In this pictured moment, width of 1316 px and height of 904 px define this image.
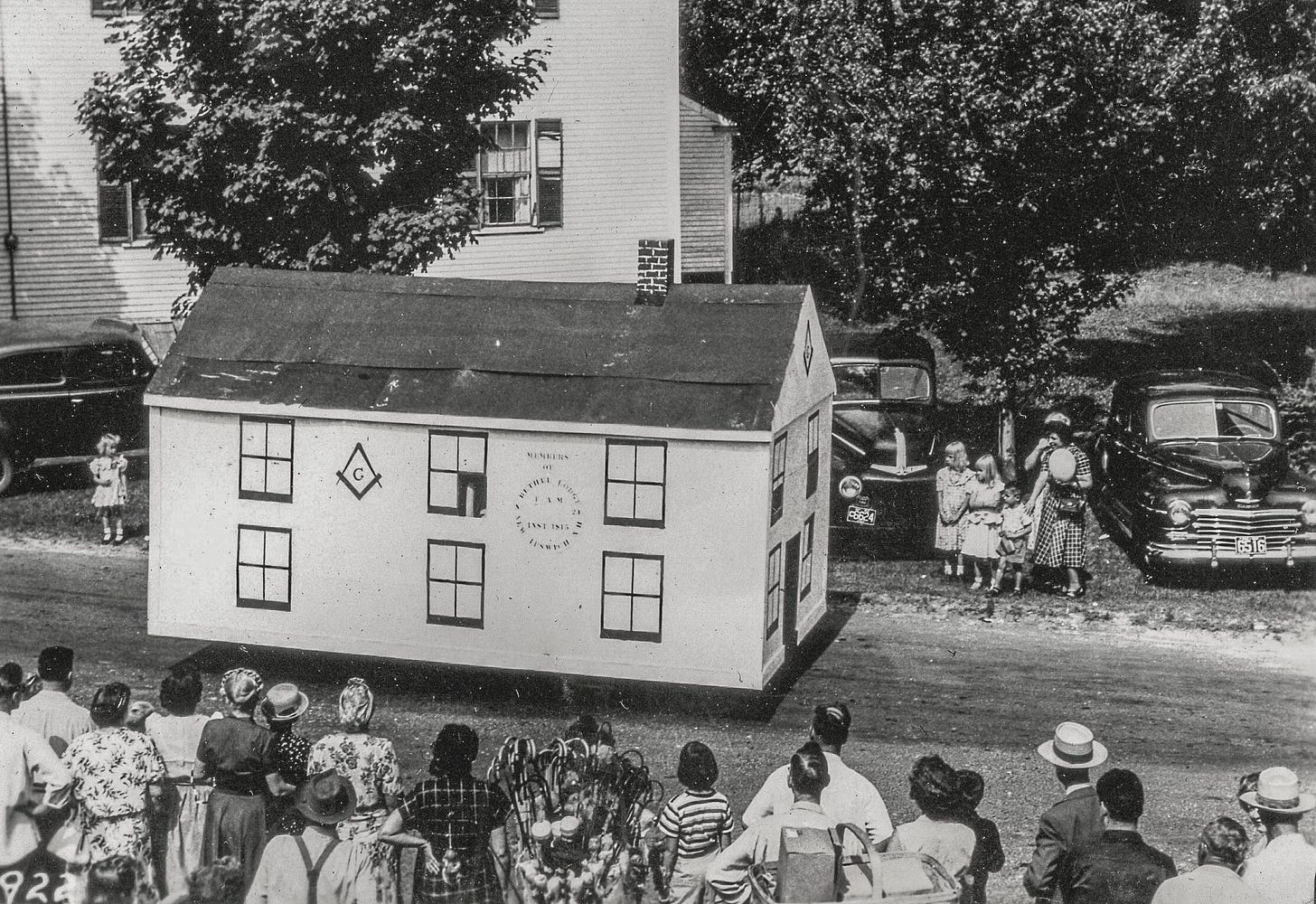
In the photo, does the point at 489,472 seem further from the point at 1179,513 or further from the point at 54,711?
the point at 1179,513

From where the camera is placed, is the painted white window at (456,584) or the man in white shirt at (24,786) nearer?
the man in white shirt at (24,786)

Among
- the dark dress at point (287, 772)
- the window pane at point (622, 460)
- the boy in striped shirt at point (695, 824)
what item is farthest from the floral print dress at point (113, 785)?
the window pane at point (622, 460)

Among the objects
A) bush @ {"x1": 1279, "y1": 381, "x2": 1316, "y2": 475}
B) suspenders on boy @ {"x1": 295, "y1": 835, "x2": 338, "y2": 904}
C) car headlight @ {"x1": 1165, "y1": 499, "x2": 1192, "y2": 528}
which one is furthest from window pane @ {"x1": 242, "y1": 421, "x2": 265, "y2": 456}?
bush @ {"x1": 1279, "y1": 381, "x2": 1316, "y2": 475}

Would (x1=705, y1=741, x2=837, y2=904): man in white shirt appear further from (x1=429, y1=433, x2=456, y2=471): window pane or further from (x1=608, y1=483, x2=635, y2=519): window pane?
(x1=429, y1=433, x2=456, y2=471): window pane

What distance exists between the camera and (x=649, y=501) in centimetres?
985

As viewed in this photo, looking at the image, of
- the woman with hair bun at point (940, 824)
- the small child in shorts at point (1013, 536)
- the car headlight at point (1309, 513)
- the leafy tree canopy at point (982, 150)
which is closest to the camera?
the woman with hair bun at point (940, 824)

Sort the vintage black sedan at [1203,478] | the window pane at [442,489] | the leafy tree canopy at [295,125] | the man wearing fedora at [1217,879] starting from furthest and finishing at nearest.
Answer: the vintage black sedan at [1203,478]
the leafy tree canopy at [295,125]
the window pane at [442,489]
the man wearing fedora at [1217,879]

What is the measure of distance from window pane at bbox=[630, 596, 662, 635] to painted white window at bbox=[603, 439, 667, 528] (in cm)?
57

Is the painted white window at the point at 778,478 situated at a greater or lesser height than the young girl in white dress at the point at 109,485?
greater

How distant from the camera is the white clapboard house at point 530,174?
12.4 meters

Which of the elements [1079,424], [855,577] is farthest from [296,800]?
[1079,424]

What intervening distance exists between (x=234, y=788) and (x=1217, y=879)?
14.8ft

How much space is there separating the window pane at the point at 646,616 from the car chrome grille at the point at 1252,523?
630 centimetres

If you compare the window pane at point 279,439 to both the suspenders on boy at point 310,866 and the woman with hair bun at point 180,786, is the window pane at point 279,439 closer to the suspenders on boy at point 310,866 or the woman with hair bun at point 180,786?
→ the woman with hair bun at point 180,786
